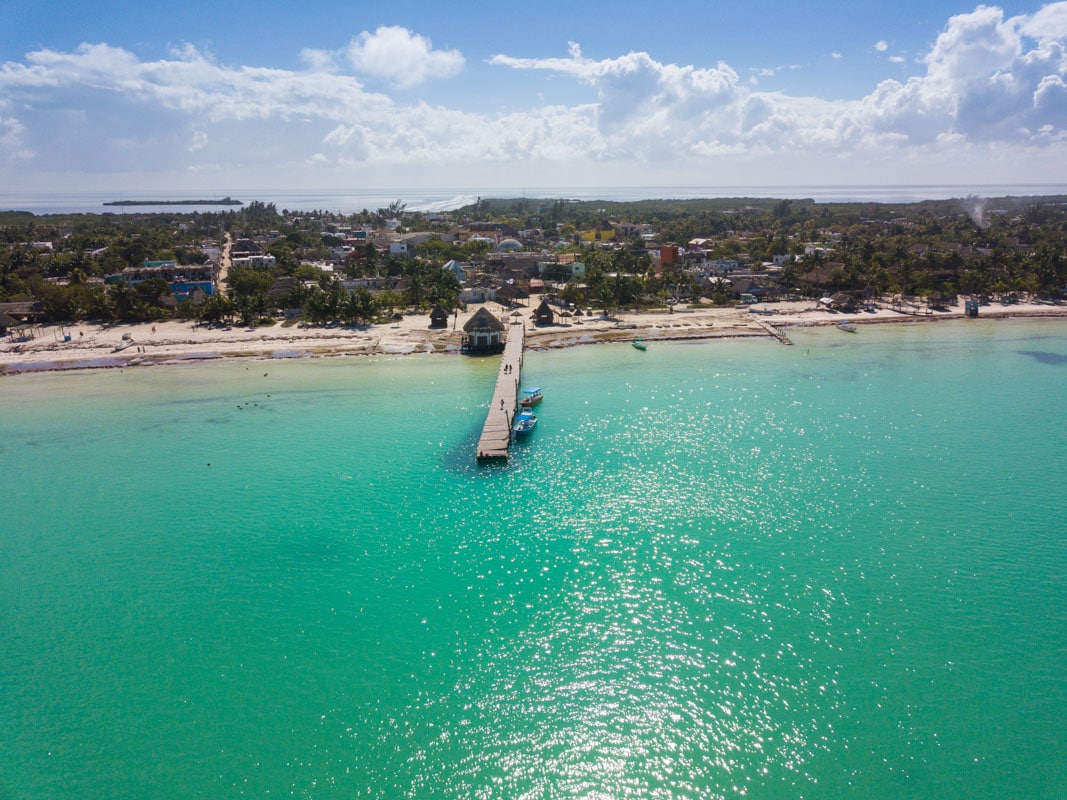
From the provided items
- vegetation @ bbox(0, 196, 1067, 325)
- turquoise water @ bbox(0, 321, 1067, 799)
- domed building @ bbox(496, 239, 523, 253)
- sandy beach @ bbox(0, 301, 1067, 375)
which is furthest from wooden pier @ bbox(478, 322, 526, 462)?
domed building @ bbox(496, 239, 523, 253)

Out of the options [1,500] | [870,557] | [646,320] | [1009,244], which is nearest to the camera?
[870,557]

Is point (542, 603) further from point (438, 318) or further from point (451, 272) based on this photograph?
point (451, 272)

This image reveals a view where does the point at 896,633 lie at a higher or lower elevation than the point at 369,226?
lower

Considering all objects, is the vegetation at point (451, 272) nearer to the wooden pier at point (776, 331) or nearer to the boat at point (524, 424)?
the wooden pier at point (776, 331)

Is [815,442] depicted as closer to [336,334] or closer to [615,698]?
[615,698]

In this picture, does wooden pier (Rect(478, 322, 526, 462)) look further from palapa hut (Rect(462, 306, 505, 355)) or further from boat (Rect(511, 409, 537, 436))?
palapa hut (Rect(462, 306, 505, 355))

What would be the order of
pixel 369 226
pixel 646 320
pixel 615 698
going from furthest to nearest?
pixel 369 226, pixel 646 320, pixel 615 698

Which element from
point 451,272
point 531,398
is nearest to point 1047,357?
point 531,398

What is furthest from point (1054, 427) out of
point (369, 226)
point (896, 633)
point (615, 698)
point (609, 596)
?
point (369, 226)
